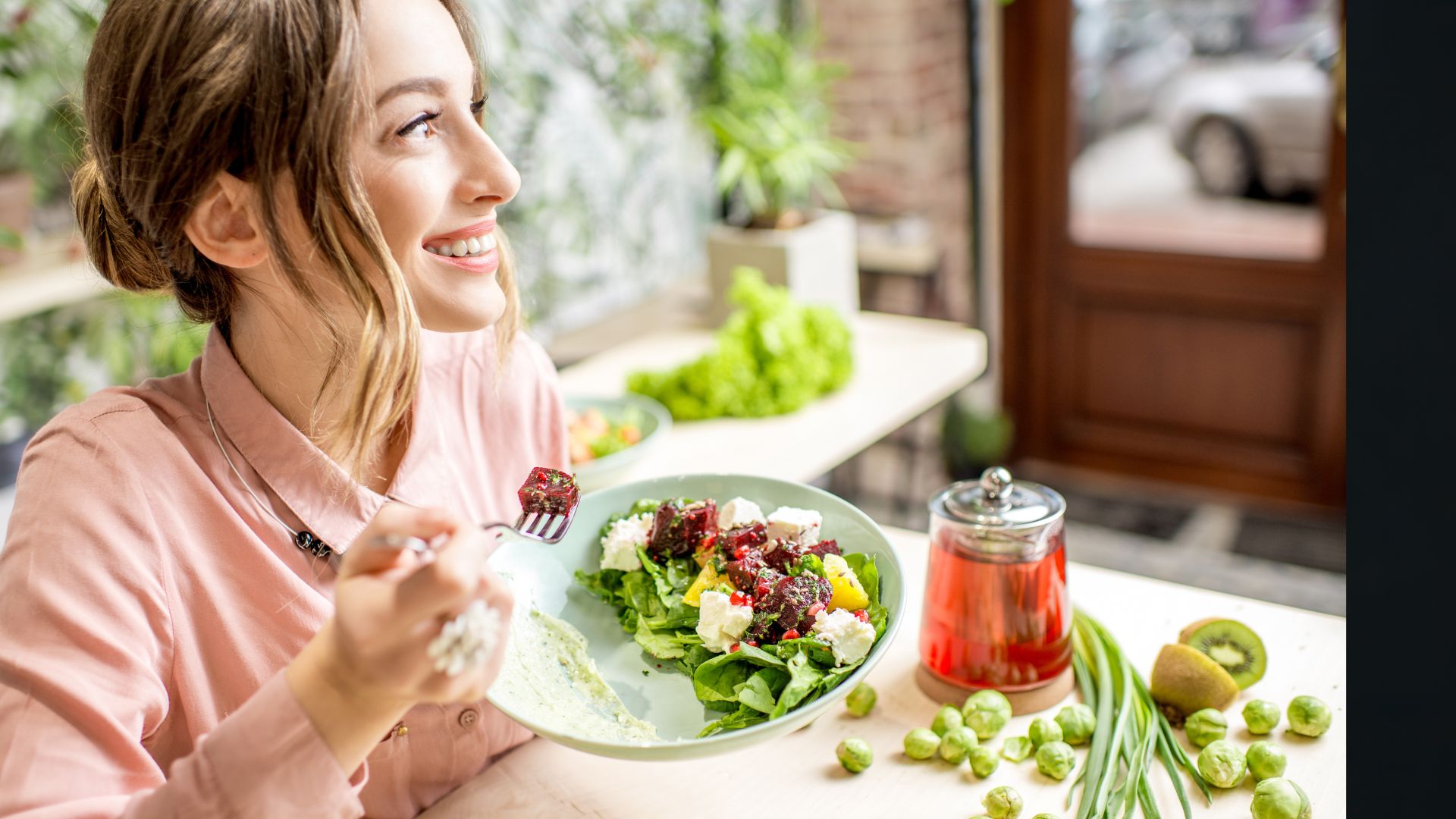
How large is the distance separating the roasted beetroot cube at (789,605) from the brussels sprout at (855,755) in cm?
16

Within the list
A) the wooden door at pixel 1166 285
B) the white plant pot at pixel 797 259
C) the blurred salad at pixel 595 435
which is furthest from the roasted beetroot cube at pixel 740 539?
the wooden door at pixel 1166 285

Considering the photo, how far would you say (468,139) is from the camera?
107 cm

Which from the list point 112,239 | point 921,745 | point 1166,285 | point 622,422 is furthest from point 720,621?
point 1166,285

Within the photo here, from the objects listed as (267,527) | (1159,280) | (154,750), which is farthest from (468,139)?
(1159,280)

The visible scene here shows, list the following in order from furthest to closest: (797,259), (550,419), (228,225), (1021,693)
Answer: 1. (797,259)
2. (550,419)
3. (1021,693)
4. (228,225)

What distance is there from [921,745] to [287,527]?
0.65 metres

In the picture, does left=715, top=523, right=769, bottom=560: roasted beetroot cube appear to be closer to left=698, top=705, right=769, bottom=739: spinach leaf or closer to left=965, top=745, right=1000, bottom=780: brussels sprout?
left=698, top=705, right=769, bottom=739: spinach leaf

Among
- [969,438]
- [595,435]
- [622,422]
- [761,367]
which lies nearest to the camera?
[595,435]

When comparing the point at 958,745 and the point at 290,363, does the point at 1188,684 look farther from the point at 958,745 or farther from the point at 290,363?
the point at 290,363

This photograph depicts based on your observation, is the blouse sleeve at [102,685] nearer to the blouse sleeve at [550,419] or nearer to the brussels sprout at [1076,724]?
the blouse sleeve at [550,419]

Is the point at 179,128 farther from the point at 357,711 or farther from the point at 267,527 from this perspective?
the point at 357,711

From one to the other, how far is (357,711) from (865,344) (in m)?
2.15

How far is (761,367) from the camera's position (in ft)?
8.00

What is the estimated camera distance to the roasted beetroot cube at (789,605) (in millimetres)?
1050
